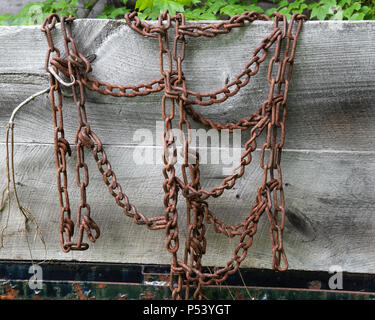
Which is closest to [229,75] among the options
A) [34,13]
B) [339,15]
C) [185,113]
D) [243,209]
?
[185,113]

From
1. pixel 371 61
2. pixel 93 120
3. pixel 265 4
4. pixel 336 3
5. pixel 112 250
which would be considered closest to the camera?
pixel 371 61

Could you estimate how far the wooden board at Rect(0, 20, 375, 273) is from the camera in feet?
3.71

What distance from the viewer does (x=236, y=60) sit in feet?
3.73

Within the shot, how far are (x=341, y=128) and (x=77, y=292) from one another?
3.58ft

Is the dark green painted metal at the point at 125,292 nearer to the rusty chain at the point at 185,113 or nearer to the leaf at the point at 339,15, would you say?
the rusty chain at the point at 185,113

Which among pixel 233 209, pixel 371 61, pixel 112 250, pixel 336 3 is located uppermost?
pixel 336 3

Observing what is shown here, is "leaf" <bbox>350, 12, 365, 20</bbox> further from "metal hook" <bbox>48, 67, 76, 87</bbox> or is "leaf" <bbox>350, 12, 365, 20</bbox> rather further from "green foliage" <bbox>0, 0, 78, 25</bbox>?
"green foliage" <bbox>0, 0, 78, 25</bbox>

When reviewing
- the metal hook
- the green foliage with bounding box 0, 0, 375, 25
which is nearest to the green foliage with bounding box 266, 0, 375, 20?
the green foliage with bounding box 0, 0, 375, 25

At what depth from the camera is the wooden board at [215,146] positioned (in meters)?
1.13

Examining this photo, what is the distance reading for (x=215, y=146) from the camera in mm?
1223

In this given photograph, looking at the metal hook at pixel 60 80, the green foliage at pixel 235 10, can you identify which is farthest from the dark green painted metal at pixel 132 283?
the green foliage at pixel 235 10

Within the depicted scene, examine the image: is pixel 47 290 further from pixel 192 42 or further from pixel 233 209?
pixel 192 42

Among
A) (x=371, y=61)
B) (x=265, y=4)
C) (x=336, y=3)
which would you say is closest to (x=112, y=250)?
(x=371, y=61)

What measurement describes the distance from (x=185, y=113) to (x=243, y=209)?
0.39m
